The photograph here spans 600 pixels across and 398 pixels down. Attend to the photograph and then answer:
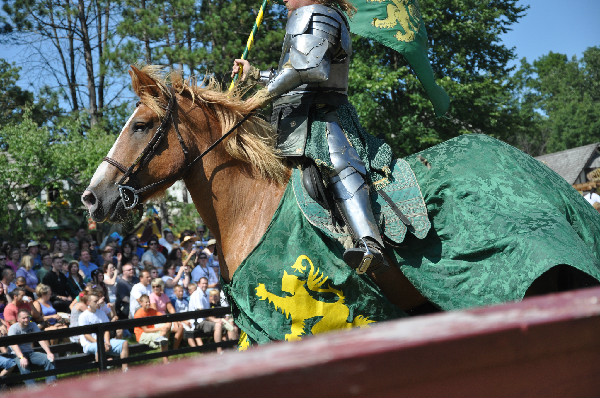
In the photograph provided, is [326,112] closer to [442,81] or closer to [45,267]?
[45,267]

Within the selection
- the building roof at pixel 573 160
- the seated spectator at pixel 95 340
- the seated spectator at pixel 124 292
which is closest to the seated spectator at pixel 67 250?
the seated spectator at pixel 124 292

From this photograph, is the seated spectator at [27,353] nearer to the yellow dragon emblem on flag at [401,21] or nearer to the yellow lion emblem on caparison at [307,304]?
the yellow lion emblem on caparison at [307,304]

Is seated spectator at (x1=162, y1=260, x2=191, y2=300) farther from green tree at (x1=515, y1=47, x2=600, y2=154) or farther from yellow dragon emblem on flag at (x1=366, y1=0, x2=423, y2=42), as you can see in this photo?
green tree at (x1=515, y1=47, x2=600, y2=154)

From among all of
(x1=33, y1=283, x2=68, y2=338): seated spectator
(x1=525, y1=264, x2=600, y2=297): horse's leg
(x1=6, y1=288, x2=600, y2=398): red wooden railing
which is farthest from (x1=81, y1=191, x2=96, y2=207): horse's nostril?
(x1=33, y1=283, x2=68, y2=338): seated spectator

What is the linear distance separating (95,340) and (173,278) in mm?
3413

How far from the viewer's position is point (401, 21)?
195 inches

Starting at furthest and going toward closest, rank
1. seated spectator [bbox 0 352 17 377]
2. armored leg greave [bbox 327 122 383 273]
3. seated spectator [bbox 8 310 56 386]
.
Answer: seated spectator [bbox 8 310 56 386] < seated spectator [bbox 0 352 17 377] < armored leg greave [bbox 327 122 383 273]

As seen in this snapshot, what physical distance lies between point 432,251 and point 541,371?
2696mm

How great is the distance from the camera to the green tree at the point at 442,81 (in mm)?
20656

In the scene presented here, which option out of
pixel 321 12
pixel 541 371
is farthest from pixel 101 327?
pixel 541 371

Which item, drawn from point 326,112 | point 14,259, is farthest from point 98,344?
point 326,112

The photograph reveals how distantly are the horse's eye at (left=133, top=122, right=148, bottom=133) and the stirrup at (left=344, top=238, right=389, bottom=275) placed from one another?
163 cm

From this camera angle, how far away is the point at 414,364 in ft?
2.90

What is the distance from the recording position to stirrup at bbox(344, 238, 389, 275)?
347 cm
